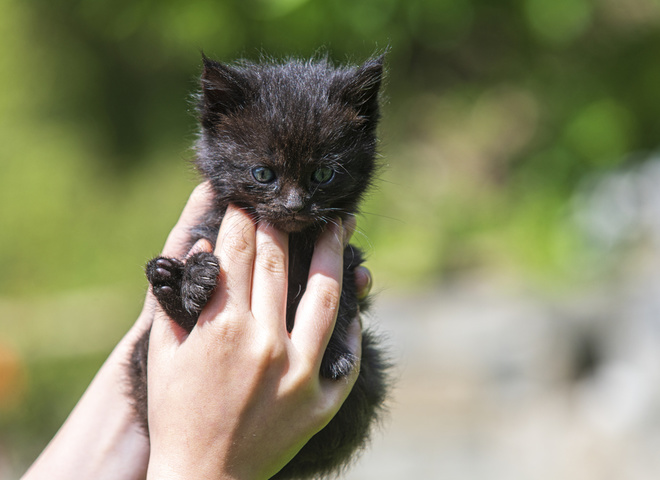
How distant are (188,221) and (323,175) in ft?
2.33

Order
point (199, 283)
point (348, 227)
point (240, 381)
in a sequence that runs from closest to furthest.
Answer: point (240, 381)
point (199, 283)
point (348, 227)

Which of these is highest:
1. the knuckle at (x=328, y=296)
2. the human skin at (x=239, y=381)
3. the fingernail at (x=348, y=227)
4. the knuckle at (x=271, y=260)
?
the fingernail at (x=348, y=227)

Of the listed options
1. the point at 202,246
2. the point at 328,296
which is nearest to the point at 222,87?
the point at 202,246

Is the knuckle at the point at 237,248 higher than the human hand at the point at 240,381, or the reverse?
the knuckle at the point at 237,248

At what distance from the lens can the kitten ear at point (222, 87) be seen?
8.41 feet

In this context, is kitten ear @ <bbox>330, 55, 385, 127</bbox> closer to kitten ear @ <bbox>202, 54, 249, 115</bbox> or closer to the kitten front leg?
kitten ear @ <bbox>202, 54, 249, 115</bbox>

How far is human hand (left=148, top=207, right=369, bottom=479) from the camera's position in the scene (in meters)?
2.20

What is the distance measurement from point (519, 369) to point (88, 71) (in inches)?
265

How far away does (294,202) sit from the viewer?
247cm

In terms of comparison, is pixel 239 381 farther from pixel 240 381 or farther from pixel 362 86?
pixel 362 86

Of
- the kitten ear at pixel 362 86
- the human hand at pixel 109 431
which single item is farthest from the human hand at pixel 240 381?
the kitten ear at pixel 362 86

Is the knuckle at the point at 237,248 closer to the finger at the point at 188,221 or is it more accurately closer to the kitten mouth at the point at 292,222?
the kitten mouth at the point at 292,222

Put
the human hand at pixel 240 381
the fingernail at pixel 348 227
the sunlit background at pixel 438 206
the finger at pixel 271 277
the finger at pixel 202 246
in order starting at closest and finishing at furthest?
1. the human hand at pixel 240 381
2. the finger at pixel 271 277
3. the finger at pixel 202 246
4. the fingernail at pixel 348 227
5. the sunlit background at pixel 438 206

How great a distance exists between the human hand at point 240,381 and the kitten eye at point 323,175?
38cm
